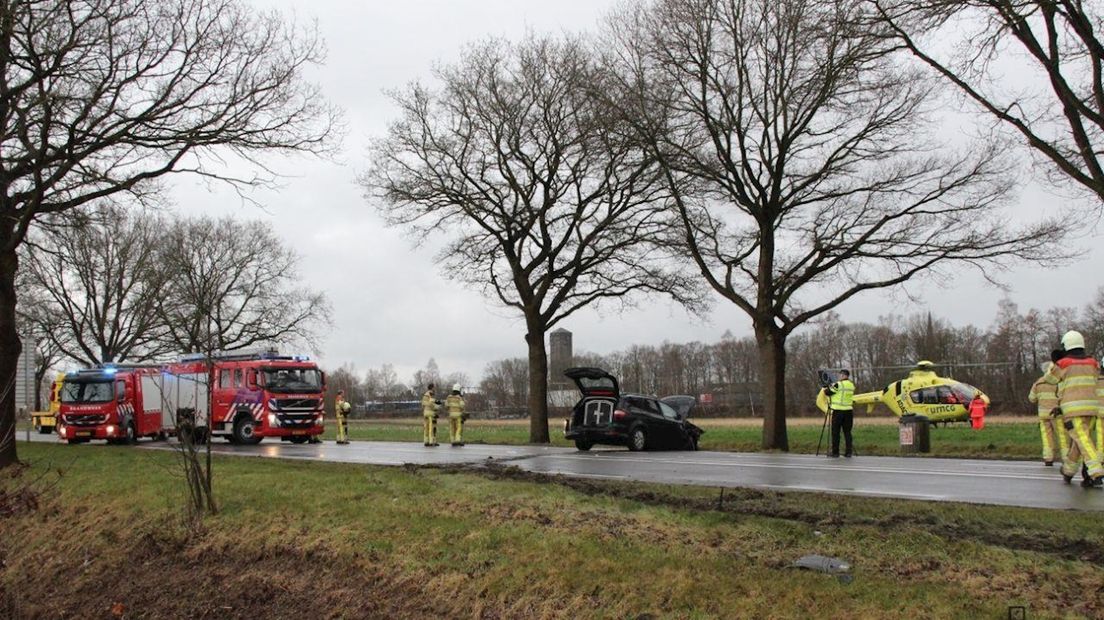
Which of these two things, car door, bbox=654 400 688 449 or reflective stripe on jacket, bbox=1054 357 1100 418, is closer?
reflective stripe on jacket, bbox=1054 357 1100 418

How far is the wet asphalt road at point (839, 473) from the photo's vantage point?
10.5m

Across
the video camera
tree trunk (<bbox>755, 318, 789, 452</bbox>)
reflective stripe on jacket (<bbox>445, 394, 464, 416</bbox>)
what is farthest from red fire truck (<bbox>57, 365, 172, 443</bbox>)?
the video camera

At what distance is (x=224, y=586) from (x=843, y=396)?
532 inches

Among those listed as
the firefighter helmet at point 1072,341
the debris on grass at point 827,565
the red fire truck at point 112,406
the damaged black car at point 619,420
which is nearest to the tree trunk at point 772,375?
the damaged black car at point 619,420

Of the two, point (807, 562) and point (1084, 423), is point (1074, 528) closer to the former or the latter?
point (807, 562)

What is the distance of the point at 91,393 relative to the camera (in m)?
30.1

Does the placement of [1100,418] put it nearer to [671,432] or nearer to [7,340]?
[671,432]

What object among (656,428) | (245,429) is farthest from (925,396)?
(245,429)

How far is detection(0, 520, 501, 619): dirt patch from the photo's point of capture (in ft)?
24.8

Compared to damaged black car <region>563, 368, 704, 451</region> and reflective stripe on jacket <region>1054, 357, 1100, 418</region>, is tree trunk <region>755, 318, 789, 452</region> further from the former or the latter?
reflective stripe on jacket <region>1054, 357, 1100, 418</region>

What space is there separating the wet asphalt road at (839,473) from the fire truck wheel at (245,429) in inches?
313

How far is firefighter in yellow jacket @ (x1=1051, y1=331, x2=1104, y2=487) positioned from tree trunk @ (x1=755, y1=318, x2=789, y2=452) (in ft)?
37.4

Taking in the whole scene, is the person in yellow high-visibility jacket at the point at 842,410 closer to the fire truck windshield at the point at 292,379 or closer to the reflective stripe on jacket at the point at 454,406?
the reflective stripe on jacket at the point at 454,406

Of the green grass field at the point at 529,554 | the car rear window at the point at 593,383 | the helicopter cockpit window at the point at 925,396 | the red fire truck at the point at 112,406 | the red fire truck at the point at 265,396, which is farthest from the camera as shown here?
the helicopter cockpit window at the point at 925,396
